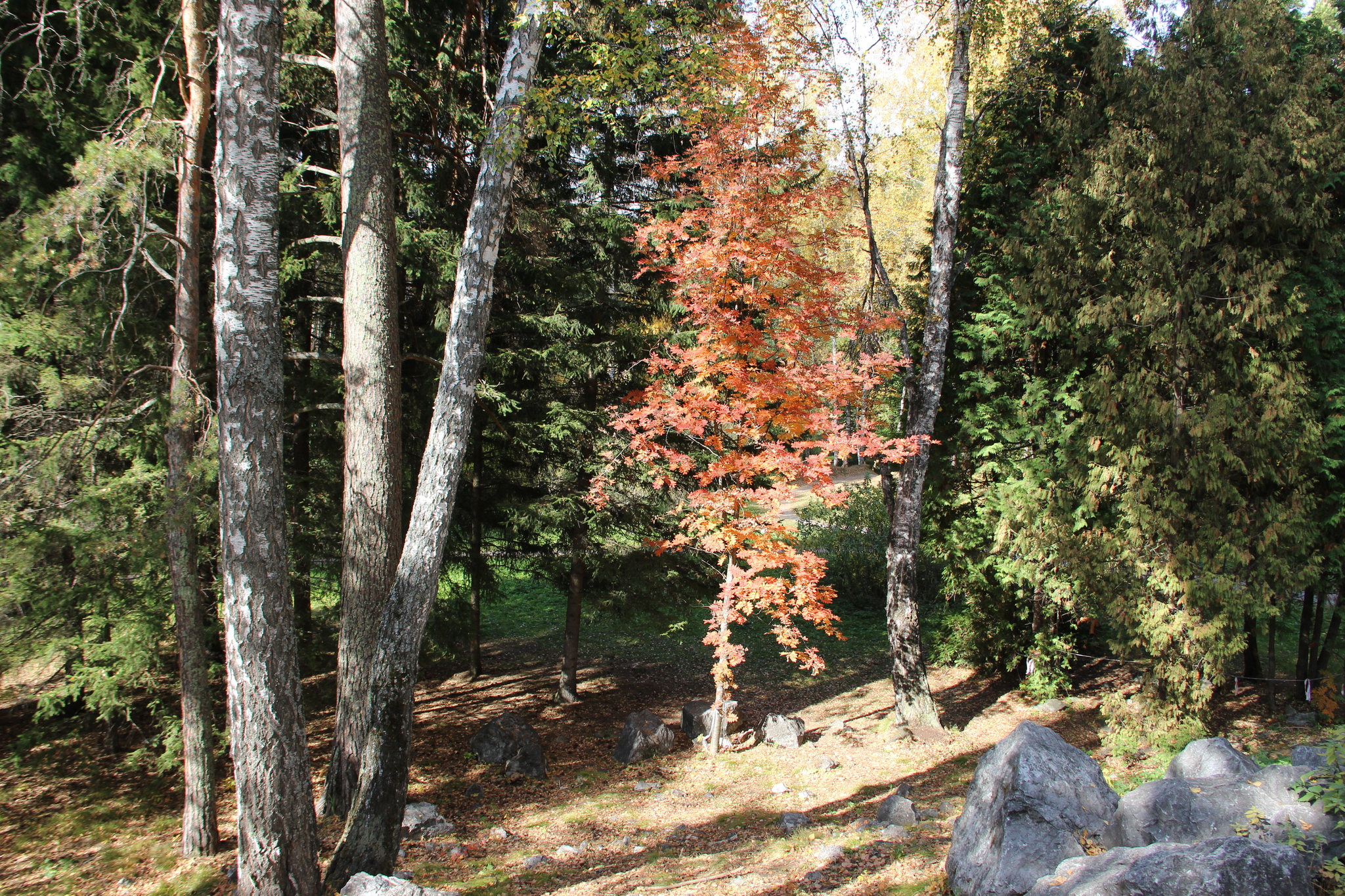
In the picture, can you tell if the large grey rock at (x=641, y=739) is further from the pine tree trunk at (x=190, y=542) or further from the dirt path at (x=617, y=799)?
the pine tree trunk at (x=190, y=542)

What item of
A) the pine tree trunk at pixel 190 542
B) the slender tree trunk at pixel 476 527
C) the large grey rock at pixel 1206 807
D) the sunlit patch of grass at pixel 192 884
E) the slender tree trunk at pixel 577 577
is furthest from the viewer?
the slender tree trunk at pixel 476 527

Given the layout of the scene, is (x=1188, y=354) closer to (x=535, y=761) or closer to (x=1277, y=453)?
(x=1277, y=453)

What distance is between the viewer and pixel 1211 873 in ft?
9.82

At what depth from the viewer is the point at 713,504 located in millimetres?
8344

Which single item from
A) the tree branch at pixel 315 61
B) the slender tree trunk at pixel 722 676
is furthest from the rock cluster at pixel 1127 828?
the tree branch at pixel 315 61

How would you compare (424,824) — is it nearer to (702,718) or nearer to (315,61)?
(702,718)

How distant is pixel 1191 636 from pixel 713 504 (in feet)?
16.9

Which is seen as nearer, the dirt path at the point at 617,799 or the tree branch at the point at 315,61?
the dirt path at the point at 617,799

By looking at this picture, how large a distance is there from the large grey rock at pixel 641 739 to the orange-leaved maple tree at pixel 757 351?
977 mm

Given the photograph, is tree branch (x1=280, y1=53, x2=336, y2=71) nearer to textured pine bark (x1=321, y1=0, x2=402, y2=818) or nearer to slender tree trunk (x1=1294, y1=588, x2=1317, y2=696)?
textured pine bark (x1=321, y1=0, x2=402, y2=818)

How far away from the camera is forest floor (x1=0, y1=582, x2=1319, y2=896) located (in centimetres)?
535

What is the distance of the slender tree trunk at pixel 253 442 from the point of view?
413 centimetres

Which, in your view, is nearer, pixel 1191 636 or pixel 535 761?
pixel 1191 636

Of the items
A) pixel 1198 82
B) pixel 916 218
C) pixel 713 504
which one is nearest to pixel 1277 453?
pixel 1198 82
